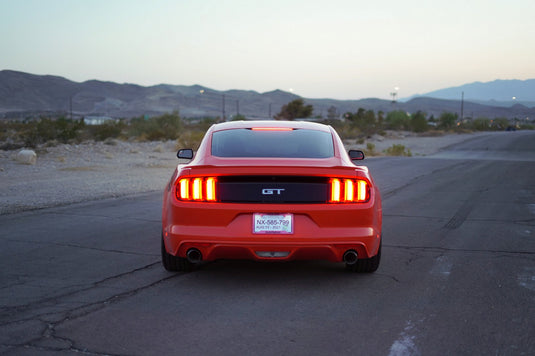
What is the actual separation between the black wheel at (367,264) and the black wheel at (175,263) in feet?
5.50

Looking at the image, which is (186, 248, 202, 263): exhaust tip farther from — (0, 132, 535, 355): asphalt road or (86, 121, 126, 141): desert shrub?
(86, 121, 126, 141): desert shrub

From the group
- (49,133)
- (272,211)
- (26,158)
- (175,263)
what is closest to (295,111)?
(49,133)

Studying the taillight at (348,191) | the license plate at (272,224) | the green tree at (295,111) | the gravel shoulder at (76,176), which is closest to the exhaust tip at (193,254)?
the license plate at (272,224)

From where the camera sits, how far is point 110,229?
29.9ft

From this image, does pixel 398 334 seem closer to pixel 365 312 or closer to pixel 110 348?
pixel 365 312

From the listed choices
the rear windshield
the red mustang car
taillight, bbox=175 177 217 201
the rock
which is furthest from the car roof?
the rock

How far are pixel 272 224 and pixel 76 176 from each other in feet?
47.6

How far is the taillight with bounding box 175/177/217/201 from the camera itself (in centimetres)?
584

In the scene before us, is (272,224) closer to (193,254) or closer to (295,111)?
(193,254)

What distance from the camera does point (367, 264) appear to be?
6410mm

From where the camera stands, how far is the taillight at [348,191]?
19.1 feet

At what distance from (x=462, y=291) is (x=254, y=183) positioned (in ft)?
7.06

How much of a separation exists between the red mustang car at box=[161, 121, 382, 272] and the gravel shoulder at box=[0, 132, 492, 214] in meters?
6.32

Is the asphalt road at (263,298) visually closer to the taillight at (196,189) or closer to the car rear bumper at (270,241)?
the car rear bumper at (270,241)
